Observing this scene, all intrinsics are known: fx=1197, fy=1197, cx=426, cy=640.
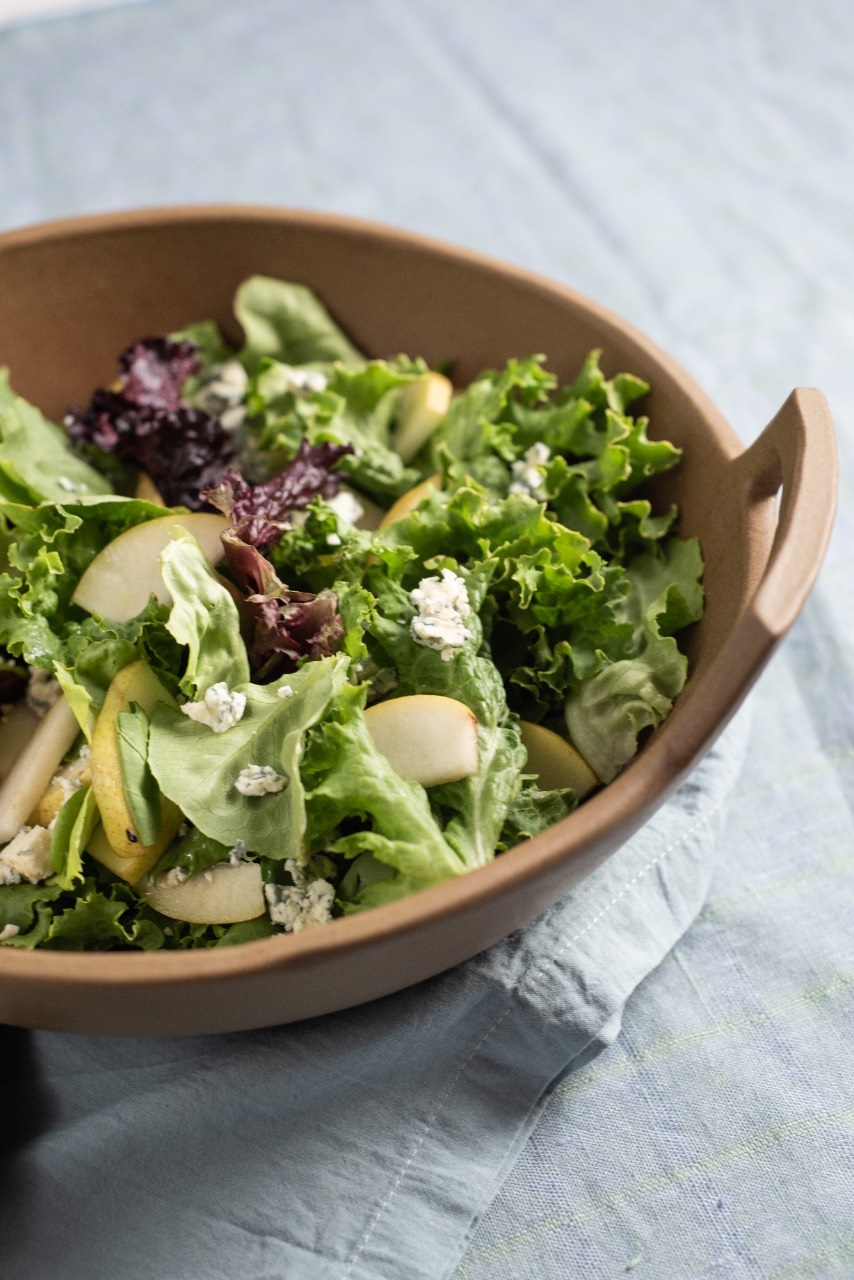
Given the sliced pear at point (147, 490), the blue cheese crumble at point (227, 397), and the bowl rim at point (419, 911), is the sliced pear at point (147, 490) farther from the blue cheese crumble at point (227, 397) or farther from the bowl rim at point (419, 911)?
the bowl rim at point (419, 911)

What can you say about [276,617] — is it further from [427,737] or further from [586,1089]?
[586,1089]

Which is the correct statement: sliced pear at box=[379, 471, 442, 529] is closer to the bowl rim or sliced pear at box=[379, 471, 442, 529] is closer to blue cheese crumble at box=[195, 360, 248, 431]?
blue cheese crumble at box=[195, 360, 248, 431]

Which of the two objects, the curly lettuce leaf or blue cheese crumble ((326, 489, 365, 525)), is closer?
the curly lettuce leaf

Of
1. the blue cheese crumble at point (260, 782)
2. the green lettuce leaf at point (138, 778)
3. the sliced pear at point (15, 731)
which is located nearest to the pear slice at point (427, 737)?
the blue cheese crumble at point (260, 782)

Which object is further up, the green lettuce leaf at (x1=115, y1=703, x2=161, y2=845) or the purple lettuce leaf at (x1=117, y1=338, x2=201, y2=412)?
the purple lettuce leaf at (x1=117, y1=338, x2=201, y2=412)

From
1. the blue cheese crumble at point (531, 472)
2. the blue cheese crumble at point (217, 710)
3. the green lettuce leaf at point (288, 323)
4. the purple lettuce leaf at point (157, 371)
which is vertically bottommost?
the purple lettuce leaf at point (157, 371)

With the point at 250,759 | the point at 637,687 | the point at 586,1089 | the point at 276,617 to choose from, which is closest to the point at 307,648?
the point at 276,617

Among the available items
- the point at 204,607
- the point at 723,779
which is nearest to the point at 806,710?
the point at 723,779

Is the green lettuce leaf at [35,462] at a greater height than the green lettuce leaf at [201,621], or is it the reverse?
the green lettuce leaf at [201,621]

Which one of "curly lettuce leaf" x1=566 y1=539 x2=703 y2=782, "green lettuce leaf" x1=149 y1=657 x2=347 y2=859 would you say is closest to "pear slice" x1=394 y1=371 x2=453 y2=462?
"curly lettuce leaf" x1=566 y1=539 x2=703 y2=782
